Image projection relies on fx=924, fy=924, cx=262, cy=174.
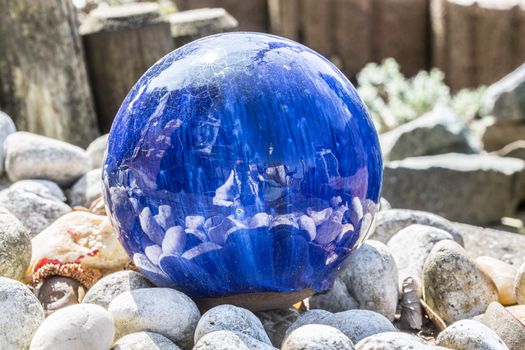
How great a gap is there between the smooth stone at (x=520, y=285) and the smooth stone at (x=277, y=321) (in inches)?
32.6

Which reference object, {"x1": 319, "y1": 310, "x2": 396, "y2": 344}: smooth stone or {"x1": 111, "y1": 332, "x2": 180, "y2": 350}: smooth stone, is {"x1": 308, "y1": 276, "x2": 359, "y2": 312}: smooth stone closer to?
{"x1": 319, "y1": 310, "x2": 396, "y2": 344}: smooth stone

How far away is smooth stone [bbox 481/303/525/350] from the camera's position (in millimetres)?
2996

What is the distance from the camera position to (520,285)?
3408 mm

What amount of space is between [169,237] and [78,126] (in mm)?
2964

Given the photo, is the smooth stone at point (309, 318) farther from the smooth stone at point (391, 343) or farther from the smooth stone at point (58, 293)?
the smooth stone at point (58, 293)

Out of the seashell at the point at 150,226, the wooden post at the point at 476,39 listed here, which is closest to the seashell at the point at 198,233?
the seashell at the point at 150,226

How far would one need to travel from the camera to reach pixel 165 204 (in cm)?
291

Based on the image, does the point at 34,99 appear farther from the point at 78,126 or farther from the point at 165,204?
the point at 165,204

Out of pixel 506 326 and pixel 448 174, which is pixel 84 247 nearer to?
pixel 506 326

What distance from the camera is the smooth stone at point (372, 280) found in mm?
3344

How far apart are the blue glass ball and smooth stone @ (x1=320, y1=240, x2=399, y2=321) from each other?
283 millimetres

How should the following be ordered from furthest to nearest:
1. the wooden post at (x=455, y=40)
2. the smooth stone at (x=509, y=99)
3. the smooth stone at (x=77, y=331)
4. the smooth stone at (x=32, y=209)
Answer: the wooden post at (x=455, y=40) < the smooth stone at (x=509, y=99) < the smooth stone at (x=32, y=209) < the smooth stone at (x=77, y=331)

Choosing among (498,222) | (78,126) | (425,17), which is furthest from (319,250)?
(425,17)

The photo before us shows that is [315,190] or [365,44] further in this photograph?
[365,44]
